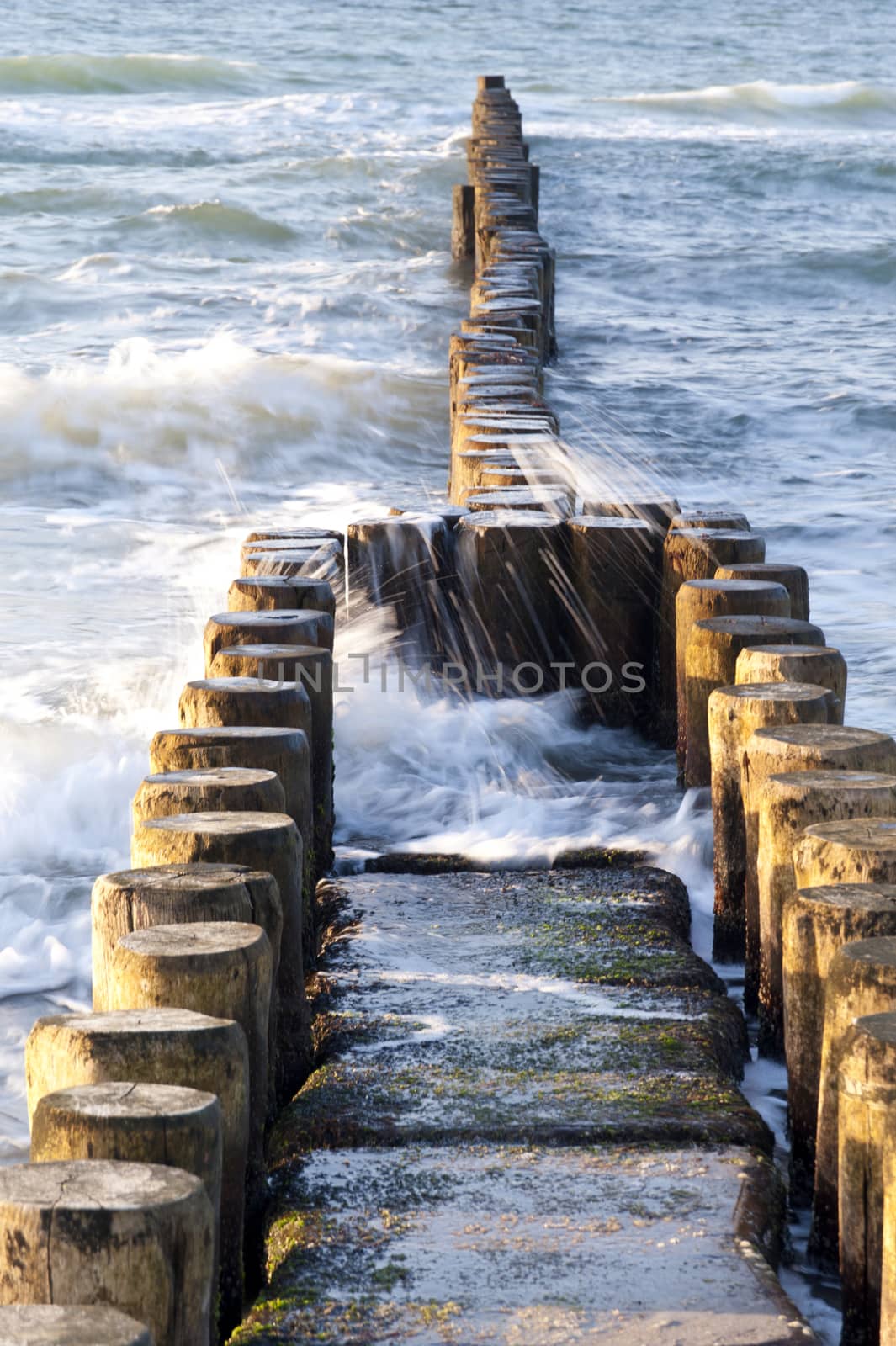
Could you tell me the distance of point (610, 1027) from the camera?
9.66 ft

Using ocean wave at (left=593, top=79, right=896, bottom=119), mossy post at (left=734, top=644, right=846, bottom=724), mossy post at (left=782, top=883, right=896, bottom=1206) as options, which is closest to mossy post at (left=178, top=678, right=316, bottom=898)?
mossy post at (left=734, top=644, right=846, bottom=724)

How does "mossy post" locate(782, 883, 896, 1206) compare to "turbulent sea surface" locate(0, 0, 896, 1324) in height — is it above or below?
below

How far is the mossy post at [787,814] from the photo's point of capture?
282cm

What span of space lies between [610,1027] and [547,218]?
19.1 meters

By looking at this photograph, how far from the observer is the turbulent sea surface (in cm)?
485

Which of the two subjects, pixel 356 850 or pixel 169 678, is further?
pixel 169 678

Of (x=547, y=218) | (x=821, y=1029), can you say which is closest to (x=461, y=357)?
(x=821, y=1029)

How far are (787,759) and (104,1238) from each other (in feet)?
5.95

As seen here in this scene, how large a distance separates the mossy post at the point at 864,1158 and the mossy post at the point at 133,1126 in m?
0.74

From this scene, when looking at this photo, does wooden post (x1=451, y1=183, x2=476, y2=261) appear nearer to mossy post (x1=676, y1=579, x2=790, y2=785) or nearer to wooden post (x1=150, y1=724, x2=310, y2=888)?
mossy post (x1=676, y1=579, x2=790, y2=785)

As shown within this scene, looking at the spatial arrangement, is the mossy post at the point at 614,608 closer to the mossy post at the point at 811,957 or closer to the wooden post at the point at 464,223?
the mossy post at the point at 811,957

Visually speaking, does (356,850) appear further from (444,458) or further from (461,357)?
(444,458)

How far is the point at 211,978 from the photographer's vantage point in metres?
2.18

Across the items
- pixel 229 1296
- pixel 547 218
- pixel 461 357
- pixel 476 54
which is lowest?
pixel 229 1296
